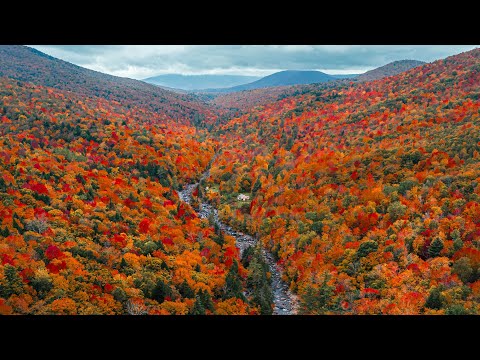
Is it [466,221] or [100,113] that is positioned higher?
[100,113]

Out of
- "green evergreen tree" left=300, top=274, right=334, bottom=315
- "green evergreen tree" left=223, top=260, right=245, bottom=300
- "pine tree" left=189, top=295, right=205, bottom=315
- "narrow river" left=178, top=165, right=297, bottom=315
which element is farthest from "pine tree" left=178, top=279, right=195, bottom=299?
"green evergreen tree" left=300, top=274, right=334, bottom=315

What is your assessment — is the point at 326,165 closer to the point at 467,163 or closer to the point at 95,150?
the point at 467,163

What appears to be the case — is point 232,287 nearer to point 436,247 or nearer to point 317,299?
point 317,299

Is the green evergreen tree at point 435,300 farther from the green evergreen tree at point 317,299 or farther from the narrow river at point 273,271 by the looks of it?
the narrow river at point 273,271

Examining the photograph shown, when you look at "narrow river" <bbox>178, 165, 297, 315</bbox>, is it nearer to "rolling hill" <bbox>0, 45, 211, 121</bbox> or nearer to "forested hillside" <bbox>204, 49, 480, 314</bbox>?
"forested hillside" <bbox>204, 49, 480, 314</bbox>

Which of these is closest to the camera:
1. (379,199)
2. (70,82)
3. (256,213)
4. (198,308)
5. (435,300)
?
(435,300)

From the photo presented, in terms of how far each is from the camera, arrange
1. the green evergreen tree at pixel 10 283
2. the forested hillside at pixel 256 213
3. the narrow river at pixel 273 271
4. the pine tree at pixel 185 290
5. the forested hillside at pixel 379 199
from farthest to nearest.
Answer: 1. the narrow river at pixel 273 271
2. the pine tree at pixel 185 290
3. the forested hillside at pixel 379 199
4. the forested hillside at pixel 256 213
5. the green evergreen tree at pixel 10 283

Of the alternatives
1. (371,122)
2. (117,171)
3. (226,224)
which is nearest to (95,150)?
(117,171)

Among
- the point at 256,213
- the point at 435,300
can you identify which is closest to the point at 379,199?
the point at 435,300

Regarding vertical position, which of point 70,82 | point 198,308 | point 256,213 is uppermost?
point 70,82

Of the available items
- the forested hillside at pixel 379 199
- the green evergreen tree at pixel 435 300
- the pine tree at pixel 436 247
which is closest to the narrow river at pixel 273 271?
the forested hillside at pixel 379 199

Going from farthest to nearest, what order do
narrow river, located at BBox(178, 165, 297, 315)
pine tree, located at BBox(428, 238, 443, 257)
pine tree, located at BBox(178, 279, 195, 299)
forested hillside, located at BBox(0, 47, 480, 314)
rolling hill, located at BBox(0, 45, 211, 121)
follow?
rolling hill, located at BBox(0, 45, 211, 121) → narrow river, located at BBox(178, 165, 297, 315) → pine tree, located at BBox(178, 279, 195, 299) → pine tree, located at BBox(428, 238, 443, 257) → forested hillside, located at BBox(0, 47, 480, 314)
